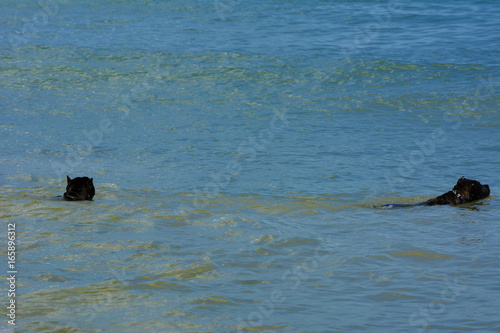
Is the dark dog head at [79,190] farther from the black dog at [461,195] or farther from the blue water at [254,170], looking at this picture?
the black dog at [461,195]

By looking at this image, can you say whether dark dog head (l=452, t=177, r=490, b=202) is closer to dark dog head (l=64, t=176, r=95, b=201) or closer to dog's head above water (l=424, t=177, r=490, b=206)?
dog's head above water (l=424, t=177, r=490, b=206)

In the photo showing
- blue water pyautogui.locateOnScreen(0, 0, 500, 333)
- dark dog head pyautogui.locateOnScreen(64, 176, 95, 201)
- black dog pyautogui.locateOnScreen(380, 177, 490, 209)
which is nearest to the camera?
blue water pyautogui.locateOnScreen(0, 0, 500, 333)

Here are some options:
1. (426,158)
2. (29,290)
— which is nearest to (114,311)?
(29,290)

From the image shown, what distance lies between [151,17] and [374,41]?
883 cm

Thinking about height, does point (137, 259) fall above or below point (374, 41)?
below

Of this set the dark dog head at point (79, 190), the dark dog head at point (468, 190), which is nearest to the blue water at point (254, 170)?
the dark dog head at point (79, 190)

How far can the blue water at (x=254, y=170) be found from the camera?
4930 mm

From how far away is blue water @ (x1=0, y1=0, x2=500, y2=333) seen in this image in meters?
4.93

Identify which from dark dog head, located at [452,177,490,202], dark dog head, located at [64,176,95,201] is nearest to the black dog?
dark dog head, located at [452,177,490,202]

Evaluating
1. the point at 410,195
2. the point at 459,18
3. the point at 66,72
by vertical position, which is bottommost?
the point at 410,195

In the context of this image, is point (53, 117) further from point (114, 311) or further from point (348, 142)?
point (114, 311)

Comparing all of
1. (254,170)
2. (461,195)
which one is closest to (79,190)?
(254,170)

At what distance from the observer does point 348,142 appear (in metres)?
→ 11.3

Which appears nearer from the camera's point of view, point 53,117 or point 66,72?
point 53,117
